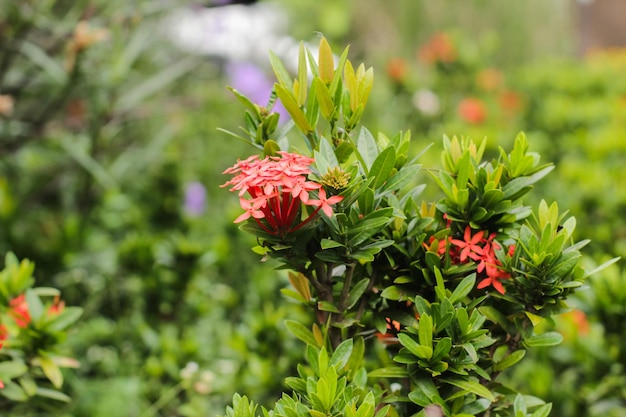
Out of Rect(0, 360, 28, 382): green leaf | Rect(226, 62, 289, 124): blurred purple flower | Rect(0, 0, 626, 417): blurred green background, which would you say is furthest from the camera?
Rect(226, 62, 289, 124): blurred purple flower

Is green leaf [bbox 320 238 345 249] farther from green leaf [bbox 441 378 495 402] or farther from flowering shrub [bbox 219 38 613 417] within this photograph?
green leaf [bbox 441 378 495 402]

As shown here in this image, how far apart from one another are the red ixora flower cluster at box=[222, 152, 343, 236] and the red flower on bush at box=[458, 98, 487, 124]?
244cm

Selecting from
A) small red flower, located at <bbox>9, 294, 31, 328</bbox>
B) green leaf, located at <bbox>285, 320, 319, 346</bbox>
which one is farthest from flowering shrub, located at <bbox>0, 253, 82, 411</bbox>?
green leaf, located at <bbox>285, 320, 319, 346</bbox>

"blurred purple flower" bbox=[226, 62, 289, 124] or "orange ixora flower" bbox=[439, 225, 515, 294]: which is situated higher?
"orange ixora flower" bbox=[439, 225, 515, 294]

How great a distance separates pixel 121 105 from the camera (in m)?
2.22

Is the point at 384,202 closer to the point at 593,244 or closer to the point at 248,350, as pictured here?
the point at 248,350

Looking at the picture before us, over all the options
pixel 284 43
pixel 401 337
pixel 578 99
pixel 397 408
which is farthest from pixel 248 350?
pixel 284 43

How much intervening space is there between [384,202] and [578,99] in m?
2.93

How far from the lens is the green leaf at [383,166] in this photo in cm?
80

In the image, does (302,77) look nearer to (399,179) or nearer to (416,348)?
(399,179)

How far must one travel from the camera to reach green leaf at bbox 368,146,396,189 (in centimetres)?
80

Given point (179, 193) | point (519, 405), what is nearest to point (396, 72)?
point (179, 193)

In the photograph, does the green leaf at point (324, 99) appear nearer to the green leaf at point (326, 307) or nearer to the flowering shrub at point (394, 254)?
the flowering shrub at point (394, 254)

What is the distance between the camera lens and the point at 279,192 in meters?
0.77
